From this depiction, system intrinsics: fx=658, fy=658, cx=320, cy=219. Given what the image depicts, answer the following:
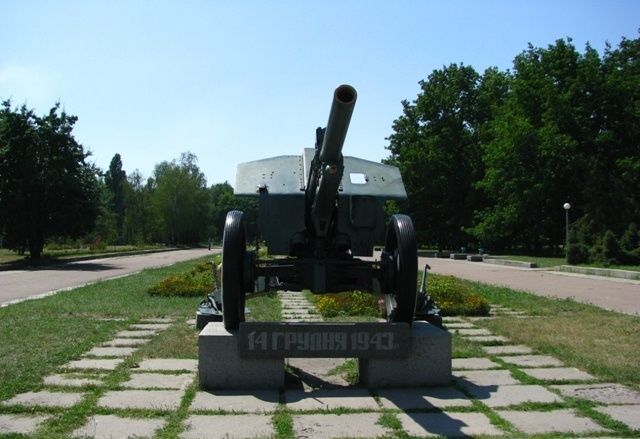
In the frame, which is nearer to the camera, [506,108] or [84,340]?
[84,340]

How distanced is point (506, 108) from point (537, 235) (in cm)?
813

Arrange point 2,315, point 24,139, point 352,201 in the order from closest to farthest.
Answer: point 352,201 < point 2,315 < point 24,139

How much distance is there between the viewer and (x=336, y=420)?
4.66 meters

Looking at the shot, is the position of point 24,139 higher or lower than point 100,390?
higher

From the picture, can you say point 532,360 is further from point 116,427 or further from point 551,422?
point 116,427

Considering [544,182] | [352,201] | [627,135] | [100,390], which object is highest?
[627,135]

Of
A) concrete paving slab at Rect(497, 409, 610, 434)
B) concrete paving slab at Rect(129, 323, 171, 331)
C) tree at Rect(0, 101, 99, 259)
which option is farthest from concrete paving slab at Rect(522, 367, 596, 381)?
tree at Rect(0, 101, 99, 259)

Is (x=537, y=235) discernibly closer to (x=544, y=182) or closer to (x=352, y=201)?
(x=544, y=182)

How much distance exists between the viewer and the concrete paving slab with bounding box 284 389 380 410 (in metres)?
5.00

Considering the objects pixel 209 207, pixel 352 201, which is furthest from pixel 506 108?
pixel 209 207

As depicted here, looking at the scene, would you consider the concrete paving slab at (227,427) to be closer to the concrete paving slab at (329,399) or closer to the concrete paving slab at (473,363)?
the concrete paving slab at (329,399)

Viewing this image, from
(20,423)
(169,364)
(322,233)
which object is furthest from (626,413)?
(20,423)

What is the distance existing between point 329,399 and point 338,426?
713mm

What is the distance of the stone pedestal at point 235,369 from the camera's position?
557 centimetres
